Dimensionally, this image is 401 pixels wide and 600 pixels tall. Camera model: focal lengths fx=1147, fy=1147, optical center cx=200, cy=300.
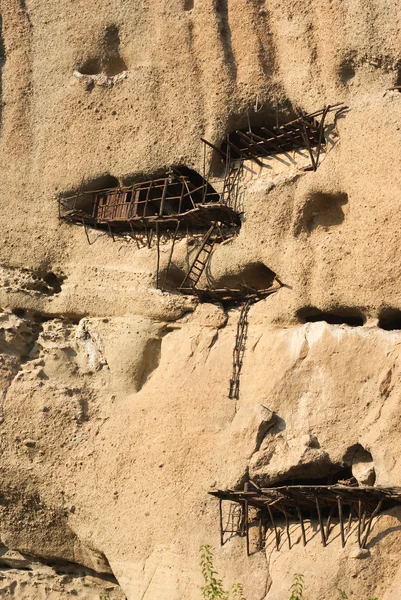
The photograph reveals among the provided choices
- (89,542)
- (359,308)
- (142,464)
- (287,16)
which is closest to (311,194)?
(359,308)

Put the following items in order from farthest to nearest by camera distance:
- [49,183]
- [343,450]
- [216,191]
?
1. [49,183]
2. [216,191]
3. [343,450]

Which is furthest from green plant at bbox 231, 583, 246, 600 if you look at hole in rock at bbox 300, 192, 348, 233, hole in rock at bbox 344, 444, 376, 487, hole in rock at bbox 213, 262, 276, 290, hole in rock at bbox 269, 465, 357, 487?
hole in rock at bbox 300, 192, 348, 233

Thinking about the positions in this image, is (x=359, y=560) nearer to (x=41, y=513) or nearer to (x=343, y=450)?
(x=343, y=450)

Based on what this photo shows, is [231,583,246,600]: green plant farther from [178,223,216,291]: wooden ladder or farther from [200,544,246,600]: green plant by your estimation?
[178,223,216,291]: wooden ladder

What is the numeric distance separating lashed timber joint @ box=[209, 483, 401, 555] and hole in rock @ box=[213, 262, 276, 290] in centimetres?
183

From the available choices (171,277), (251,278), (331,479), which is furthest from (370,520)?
(171,277)

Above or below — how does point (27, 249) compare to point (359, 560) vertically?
above

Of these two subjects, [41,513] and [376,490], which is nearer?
[376,490]

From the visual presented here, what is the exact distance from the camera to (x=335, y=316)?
29.9ft

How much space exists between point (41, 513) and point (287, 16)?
4.62 meters

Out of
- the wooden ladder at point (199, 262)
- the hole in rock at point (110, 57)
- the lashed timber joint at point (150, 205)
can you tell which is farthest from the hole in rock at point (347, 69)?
the hole in rock at point (110, 57)

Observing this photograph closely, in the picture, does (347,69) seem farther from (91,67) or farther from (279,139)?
(91,67)

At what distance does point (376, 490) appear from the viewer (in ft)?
25.3

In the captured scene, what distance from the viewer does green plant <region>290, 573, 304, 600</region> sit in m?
7.59
